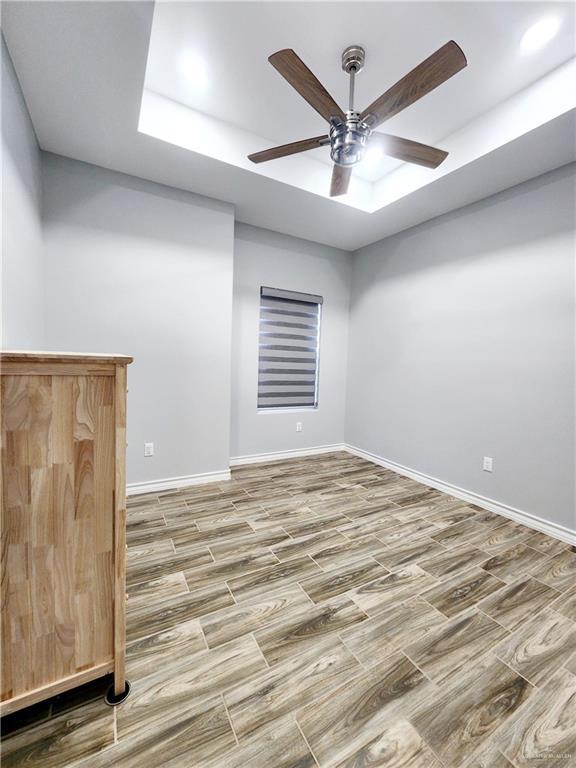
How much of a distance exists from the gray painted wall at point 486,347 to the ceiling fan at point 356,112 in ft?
3.72

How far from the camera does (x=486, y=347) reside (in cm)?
272

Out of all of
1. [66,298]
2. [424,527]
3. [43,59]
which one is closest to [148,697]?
[424,527]

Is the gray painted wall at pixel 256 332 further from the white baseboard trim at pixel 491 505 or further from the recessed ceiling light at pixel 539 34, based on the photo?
the recessed ceiling light at pixel 539 34

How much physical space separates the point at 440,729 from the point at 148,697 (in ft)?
3.26

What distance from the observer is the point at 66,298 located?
2.45 m

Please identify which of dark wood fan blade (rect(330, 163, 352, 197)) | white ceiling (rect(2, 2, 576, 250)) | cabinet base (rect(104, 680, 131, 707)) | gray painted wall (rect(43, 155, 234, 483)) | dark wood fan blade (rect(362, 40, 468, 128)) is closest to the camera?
cabinet base (rect(104, 680, 131, 707))

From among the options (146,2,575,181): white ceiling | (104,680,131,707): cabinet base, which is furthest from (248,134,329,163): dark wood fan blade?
(104,680,131,707): cabinet base

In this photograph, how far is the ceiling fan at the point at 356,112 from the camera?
137 cm

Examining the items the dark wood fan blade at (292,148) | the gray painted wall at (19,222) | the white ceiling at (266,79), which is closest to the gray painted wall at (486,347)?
the white ceiling at (266,79)

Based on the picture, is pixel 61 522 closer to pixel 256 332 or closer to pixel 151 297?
pixel 151 297

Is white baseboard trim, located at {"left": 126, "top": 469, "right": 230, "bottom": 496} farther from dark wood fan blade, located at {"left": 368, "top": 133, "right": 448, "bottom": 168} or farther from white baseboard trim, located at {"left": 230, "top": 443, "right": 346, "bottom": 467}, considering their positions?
dark wood fan blade, located at {"left": 368, "top": 133, "right": 448, "bottom": 168}

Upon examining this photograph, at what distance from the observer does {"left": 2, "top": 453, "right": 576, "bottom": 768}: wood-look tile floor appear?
975 mm

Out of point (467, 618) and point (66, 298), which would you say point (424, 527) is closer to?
point (467, 618)

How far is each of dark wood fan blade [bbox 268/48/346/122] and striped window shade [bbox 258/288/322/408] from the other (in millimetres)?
2033
